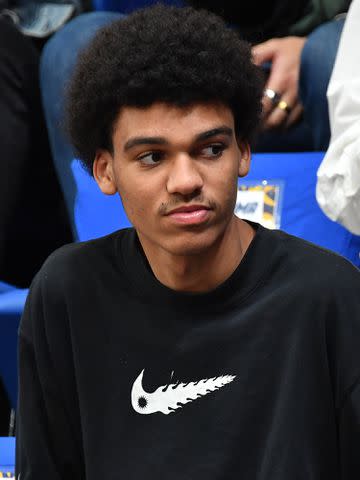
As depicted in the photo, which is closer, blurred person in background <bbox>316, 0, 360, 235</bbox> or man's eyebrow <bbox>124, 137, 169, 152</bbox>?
man's eyebrow <bbox>124, 137, 169, 152</bbox>

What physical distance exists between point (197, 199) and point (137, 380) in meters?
0.28

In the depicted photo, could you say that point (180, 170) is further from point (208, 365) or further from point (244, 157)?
point (208, 365)

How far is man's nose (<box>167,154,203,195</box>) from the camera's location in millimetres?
1070

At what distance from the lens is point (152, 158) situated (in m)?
1.11

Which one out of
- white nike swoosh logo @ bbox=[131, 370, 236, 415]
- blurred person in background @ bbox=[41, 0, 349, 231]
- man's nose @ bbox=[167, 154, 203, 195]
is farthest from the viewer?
blurred person in background @ bbox=[41, 0, 349, 231]

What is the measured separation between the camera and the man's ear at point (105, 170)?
121 centimetres

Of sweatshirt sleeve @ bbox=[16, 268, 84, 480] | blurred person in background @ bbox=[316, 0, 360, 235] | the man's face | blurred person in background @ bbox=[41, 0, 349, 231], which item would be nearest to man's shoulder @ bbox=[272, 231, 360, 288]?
the man's face

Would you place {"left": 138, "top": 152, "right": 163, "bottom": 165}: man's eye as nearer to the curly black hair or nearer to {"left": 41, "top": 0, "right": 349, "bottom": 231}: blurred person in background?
the curly black hair

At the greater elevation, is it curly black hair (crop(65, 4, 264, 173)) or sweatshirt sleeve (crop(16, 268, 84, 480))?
curly black hair (crop(65, 4, 264, 173))

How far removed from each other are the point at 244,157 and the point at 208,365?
0.28m

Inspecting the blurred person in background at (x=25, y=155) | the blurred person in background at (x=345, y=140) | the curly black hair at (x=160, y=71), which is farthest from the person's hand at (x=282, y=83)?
the curly black hair at (x=160, y=71)

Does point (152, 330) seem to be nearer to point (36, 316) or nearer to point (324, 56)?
point (36, 316)

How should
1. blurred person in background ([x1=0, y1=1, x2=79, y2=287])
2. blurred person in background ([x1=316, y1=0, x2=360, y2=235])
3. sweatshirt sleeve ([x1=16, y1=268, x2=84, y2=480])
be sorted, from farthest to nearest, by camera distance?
blurred person in background ([x1=0, y1=1, x2=79, y2=287])
blurred person in background ([x1=316, y1=0, x2=360, y2=235])
sweatshirt sleeve ([x1=16, y1=268, x2=84, y2=480])

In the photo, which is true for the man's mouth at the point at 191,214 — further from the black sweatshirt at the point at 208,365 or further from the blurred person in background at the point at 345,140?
the blurred person in background at the point at 345,140
